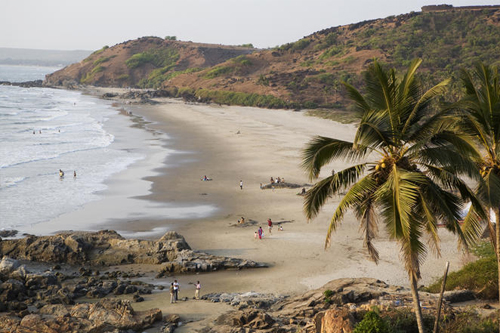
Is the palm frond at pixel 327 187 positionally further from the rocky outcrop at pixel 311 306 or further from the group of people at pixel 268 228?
the group of people at pixel 268 228

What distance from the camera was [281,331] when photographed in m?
13.4

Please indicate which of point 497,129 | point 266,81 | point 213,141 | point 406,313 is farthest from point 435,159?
point 266,81

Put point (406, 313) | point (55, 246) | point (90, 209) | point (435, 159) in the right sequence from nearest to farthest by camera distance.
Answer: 1. point (435, 159)
2. point (406, 313)
3. point (55, 246)
4. point (90, 209)

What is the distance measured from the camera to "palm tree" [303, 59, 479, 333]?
28.9 ft

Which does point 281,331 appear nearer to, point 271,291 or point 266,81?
point 271,291

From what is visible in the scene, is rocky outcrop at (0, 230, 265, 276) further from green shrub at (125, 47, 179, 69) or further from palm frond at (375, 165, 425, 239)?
green shrub at (125, 47, 179, 69)

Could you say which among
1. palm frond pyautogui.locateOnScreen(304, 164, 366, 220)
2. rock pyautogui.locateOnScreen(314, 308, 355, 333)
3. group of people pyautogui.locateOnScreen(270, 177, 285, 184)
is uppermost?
palm frond pyautogui.locateOnScreen(304, 164, 366, 220)

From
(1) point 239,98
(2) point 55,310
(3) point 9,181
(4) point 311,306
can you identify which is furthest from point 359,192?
(1) point 239,98

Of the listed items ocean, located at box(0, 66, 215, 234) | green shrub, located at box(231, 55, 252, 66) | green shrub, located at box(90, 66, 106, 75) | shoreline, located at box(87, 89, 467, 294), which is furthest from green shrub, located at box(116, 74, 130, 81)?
shoreline, located at box(87, 89, 467, 294)

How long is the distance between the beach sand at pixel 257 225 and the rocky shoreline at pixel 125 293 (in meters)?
1.15

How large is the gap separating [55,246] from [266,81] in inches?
3761

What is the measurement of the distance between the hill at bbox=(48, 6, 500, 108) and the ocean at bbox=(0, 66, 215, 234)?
128 feet

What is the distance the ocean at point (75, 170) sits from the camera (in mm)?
31594

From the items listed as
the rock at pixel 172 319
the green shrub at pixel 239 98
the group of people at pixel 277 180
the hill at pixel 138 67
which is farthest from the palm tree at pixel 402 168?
the hill at pixel 138 67
